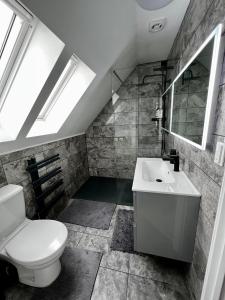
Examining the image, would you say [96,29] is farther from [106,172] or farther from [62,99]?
[106,172]

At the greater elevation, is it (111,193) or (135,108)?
(135,108)

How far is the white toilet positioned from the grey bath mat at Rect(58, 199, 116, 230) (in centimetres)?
68

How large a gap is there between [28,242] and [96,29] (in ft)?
6.36

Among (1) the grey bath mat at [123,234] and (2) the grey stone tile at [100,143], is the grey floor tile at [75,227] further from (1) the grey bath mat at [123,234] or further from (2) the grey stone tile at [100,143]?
(2) the grey stone tile at [100,143]

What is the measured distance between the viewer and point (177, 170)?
1.56 meters

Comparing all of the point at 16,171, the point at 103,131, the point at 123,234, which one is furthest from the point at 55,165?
the point at 123,234

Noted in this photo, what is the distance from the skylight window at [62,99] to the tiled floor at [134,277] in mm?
1581

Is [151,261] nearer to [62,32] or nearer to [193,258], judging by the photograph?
[193,258]

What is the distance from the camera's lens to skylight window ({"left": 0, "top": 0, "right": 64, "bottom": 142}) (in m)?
0.95

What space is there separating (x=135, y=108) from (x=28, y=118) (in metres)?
1.94

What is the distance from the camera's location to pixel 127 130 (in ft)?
9.09

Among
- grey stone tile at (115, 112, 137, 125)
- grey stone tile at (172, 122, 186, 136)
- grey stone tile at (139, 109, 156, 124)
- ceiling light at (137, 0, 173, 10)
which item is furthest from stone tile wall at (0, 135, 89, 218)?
ceiling light at (137, 0, 173, 10)

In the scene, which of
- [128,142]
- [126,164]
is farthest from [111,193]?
[128,142]

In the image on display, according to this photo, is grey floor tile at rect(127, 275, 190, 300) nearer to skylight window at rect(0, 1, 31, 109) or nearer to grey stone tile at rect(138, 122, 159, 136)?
grey stone tile at rect(138, 122, 159, 136)
